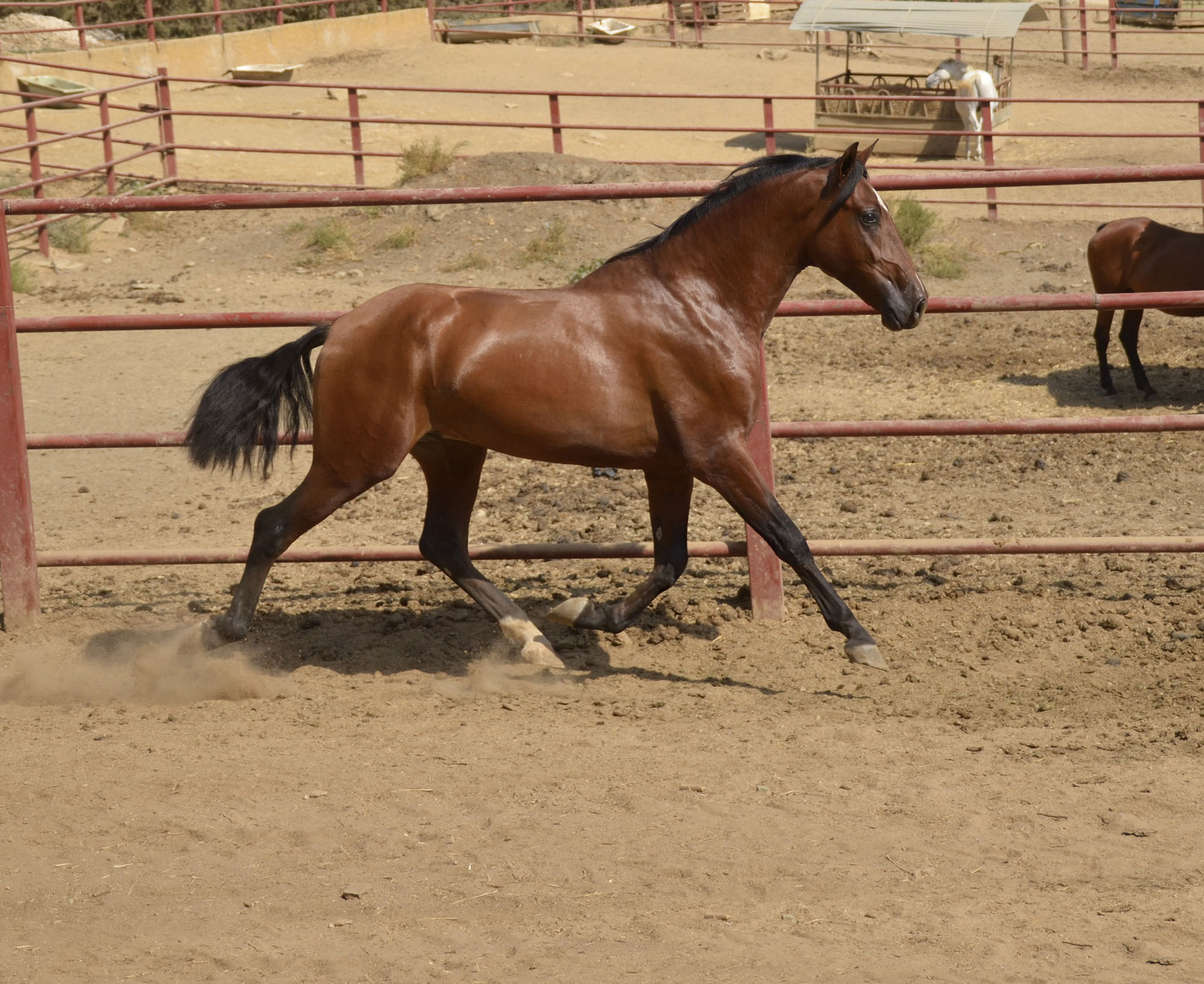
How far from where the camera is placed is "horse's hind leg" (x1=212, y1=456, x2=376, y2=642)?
461 cm

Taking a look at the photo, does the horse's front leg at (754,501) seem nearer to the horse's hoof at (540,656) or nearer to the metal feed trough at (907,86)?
the horse's hoof at (540,656)

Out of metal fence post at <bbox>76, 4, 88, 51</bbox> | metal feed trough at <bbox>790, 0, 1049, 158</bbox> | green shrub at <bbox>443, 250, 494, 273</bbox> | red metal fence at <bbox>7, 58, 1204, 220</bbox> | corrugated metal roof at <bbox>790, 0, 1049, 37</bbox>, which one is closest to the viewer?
green shrub at <bbox>443, 250, 494, 273</bbox>

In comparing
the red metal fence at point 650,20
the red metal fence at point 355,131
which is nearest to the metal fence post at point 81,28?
the red metal fence at point 650,20

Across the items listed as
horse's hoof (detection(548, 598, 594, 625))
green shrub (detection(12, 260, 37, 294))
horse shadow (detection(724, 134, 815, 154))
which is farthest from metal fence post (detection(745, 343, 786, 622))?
horse shadow (detection(724, 134, 815, 154))

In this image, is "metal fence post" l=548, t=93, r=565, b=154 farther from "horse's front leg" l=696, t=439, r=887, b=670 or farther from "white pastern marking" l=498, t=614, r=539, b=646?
"horse's front leg" l=696, t=439, r=887, b=670

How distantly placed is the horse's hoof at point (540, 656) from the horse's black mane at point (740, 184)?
1.40m

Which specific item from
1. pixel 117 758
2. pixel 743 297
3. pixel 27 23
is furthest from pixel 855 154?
pixel 27 23

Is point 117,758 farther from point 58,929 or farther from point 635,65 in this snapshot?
point 635,65

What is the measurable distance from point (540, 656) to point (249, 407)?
1.37 m

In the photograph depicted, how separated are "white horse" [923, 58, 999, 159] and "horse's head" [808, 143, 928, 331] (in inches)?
577

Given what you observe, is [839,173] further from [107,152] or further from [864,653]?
[107,152]

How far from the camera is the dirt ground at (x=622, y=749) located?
9.81 ft

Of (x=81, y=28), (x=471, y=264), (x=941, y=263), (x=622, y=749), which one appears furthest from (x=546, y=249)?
(x=81, y=28)

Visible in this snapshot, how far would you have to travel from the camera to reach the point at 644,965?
9.37ft
